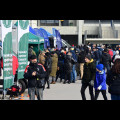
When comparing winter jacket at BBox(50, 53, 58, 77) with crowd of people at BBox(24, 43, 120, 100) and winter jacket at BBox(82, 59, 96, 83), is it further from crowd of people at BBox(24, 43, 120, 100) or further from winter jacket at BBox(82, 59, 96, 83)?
winter jacket at BBox(82, 59, 96, 83)

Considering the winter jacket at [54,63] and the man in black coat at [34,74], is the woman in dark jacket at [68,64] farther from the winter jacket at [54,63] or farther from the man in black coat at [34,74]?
the man in black coat at [34,74]

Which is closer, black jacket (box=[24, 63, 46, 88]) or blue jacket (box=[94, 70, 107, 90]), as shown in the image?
black jacket (box=[24, 63, 46, 88])

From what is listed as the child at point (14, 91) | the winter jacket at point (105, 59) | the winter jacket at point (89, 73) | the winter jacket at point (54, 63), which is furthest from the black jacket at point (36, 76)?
the winter jacket at point (105, 59)

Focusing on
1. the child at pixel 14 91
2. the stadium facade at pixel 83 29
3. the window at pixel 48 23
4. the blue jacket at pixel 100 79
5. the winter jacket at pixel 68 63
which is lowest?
the child at pixel 14 91

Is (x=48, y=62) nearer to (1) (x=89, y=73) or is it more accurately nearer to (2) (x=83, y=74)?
(2) (x=83, y=74)

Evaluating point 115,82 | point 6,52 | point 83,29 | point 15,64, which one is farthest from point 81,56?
point 83,29

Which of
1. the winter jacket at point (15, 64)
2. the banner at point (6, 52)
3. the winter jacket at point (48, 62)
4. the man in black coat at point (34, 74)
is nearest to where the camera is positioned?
the man in black coat at point (34, 74)

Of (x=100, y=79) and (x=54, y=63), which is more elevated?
(x=54, y=63)

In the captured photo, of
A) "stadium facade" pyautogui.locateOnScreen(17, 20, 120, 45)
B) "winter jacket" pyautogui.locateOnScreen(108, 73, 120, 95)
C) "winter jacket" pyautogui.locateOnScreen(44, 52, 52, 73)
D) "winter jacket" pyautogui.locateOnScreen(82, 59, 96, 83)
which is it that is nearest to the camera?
"winter jacket" pyautogui.locateOnScreen(108, 73, 120, 95)

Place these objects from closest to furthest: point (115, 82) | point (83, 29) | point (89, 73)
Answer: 1. point (115, 82)
2. point (89, 73)
3. point (83, 29)

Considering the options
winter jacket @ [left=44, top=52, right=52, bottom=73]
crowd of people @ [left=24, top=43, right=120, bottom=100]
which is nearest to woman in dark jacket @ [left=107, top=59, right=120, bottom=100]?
crowd of people @ [left=24, top=43, right=120, bottom=100]

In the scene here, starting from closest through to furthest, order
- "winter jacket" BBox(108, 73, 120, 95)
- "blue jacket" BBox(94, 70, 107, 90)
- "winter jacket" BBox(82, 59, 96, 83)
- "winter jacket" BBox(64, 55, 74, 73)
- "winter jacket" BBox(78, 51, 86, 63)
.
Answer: "winter jacket" BBox(108, 73, 120, 95), "blue jacket" BBox(94, 70, 107, 90), "winter jacket" BBox(82, 59, 96, 83), "winter jacket" BBox(64, 55, 74, 73), "winter jacket" BBox(78, 51, 86, 63)
